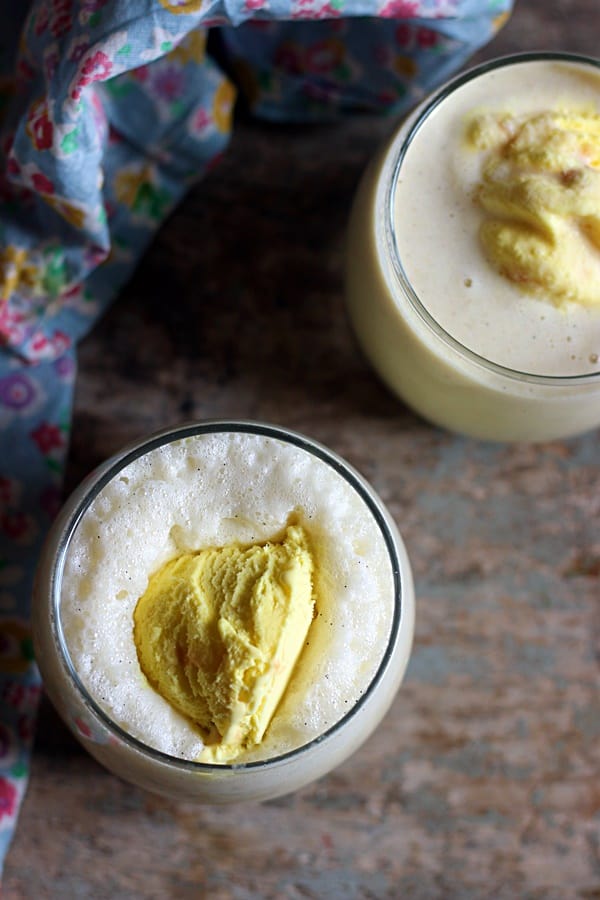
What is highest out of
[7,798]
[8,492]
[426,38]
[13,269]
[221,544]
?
[426,38]

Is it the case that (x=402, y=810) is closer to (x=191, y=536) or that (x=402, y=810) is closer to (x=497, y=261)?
(x=191, y=536)

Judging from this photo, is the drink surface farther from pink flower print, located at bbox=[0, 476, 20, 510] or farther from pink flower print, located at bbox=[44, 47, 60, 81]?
pink flower print, located at bbox=[0, 476, 20, 510]

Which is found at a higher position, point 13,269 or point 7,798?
point 13,269

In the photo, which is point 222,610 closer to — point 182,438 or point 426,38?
point 182,438

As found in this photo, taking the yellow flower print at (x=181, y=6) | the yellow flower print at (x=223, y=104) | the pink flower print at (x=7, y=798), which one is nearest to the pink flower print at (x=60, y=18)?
the yellow flower print at (x=181, y=6)

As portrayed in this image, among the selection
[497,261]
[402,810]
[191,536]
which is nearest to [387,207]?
[497,261]

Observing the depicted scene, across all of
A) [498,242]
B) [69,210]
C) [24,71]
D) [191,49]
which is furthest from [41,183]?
[498,242]
